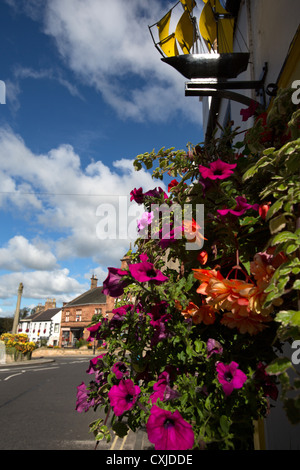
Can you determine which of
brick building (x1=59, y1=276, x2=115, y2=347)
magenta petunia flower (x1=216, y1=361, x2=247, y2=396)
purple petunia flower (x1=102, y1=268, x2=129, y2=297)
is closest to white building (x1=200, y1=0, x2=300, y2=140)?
purple petunia flower (x1=102, y1=268, x2=129, y2=297)

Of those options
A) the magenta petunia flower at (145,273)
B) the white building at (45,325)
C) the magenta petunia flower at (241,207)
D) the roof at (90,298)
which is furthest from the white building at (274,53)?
the white building at (45,325)

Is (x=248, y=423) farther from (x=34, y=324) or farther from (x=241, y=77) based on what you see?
(x=34, y=324)

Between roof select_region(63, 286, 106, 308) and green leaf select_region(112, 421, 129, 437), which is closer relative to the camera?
green leaf select_region(112, 421, 129, 437)

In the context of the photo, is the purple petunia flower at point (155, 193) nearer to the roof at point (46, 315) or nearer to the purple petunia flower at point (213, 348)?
the purple petunia flower at point (213, 348)

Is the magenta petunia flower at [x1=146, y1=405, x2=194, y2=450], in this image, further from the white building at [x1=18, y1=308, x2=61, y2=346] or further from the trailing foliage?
the white building at [x1=18, y1=308, x2=61, y2=346]

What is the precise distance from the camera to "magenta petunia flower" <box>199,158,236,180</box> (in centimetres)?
124

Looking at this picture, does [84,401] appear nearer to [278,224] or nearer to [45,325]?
[278,224]

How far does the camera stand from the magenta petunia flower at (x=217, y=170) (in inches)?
48.8

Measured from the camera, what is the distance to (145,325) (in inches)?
54.9

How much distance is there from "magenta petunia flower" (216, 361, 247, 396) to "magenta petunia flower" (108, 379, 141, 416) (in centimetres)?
33

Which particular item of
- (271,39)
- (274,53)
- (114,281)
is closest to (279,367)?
(114,281)

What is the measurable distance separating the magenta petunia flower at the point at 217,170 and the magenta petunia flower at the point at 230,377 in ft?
2.31

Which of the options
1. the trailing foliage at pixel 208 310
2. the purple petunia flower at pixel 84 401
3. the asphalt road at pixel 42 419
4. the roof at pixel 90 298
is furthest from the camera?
the roof at pixel 90 298

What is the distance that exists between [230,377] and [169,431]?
280 millimetres
